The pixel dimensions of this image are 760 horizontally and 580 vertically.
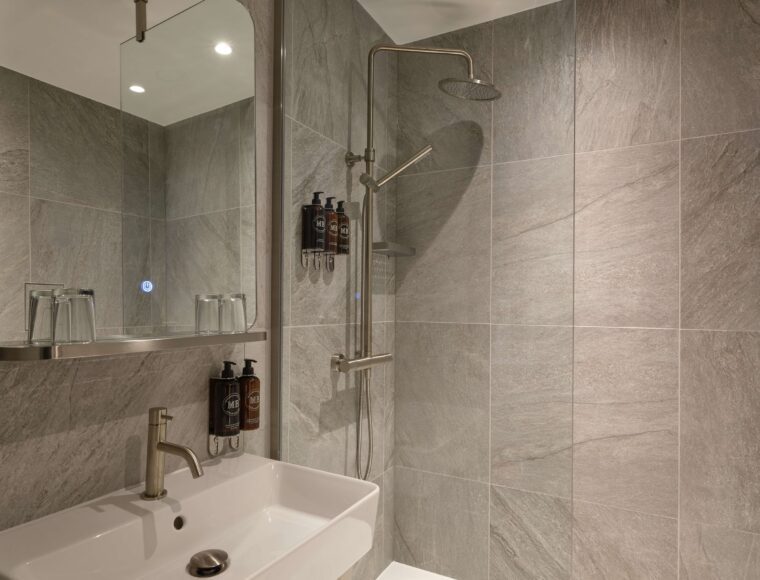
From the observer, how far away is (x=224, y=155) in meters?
1.26

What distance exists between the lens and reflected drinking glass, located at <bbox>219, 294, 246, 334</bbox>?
1.17 metres

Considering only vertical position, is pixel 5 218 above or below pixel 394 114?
below

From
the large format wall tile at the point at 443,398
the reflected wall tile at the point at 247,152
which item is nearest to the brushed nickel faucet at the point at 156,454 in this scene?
the reflected wall tile at the point at 247,152

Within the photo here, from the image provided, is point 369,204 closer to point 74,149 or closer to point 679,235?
point 74,149

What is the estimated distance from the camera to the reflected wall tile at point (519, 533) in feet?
4.63

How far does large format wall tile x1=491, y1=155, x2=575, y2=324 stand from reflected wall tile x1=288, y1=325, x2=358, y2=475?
1.65 ft

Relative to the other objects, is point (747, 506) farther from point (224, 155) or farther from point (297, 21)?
point (297, 21)

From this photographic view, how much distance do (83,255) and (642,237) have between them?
176 cm

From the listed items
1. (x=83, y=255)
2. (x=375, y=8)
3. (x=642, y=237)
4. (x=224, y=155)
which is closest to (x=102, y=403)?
(x=83, y=255)

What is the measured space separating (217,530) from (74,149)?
0.85m

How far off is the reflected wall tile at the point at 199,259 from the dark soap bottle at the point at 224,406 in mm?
172

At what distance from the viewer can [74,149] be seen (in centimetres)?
91

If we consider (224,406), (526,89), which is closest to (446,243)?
(526,89)

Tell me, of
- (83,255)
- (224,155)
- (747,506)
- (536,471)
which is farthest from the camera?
(747,506)
